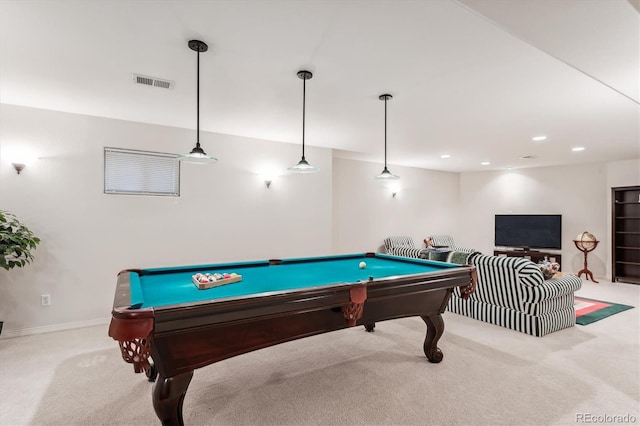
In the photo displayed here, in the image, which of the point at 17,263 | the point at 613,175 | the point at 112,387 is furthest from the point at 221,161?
the point at 613,175

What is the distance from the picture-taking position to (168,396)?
69.9 inches

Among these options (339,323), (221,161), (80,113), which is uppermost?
(80,113)

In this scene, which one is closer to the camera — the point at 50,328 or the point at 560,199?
the point at 50,328

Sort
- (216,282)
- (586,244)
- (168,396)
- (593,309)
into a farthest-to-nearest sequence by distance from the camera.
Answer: (586,244) → (593,309) → (216,282) → (168,396)

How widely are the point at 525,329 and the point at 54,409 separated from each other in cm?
443

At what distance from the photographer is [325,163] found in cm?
580

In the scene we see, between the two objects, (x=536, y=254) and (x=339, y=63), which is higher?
(x=339, y=63)

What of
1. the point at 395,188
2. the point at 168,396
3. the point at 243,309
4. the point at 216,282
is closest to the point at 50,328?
the point at 216,282

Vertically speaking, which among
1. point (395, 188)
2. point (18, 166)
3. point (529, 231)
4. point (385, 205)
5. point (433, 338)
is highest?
point (395, 188)

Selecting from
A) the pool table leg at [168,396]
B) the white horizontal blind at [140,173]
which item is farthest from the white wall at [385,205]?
the pool table leg at [168,396]

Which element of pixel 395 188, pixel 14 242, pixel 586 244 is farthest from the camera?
pixel 395 188

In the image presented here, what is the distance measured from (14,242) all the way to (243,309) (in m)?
3.06

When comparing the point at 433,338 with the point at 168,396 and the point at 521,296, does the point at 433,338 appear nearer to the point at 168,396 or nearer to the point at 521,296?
the point at 521,296

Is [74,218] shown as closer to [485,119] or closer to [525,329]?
[485,119]
